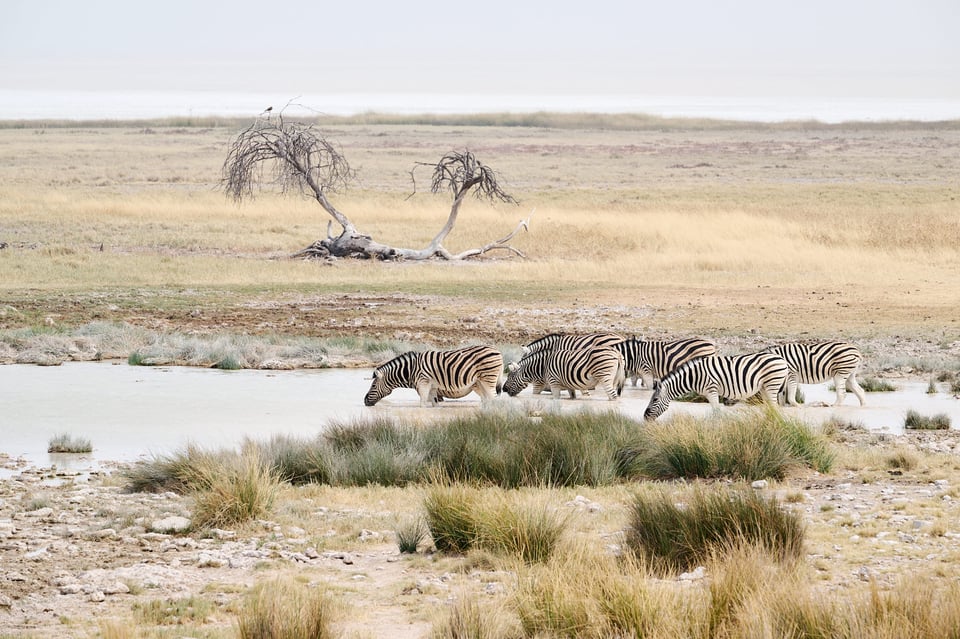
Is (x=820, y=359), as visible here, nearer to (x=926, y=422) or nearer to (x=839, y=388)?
(x=839, y=388)

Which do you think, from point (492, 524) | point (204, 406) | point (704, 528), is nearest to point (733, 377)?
point (204, 406)

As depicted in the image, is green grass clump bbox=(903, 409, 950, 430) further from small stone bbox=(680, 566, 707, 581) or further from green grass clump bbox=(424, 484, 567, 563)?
small stone bbox=(680, 566, 707, 581)

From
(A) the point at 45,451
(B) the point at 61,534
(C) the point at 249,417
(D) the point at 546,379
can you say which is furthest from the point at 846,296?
(B) the point at 61,534

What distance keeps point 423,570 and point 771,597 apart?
109 inches

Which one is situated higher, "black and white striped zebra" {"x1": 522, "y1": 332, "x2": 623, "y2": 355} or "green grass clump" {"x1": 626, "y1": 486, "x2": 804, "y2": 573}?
"green grass clump" {"x1": 626, "y1": 486, "x2": 804, "y2": 573}

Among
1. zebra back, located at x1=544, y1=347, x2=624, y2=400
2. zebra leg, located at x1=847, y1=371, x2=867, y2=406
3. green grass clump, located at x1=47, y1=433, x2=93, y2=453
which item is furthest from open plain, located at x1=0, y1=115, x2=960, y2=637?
zebra back, located at x1=544, y1=347, x2=624, y2=400

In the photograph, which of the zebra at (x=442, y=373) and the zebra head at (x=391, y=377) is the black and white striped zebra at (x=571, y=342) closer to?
the zebra at (x=442, y=373)

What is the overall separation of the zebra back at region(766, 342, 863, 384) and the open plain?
8.69ft

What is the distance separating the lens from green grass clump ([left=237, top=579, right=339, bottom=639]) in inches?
249

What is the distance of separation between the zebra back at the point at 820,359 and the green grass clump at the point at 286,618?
10.9 m

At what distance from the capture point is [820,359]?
16375mm

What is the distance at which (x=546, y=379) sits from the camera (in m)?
16.8

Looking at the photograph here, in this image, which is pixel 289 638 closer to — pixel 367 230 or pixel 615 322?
pixel 615 322

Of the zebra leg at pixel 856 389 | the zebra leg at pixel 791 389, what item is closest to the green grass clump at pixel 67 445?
the zebra leg at pixel 791 389
